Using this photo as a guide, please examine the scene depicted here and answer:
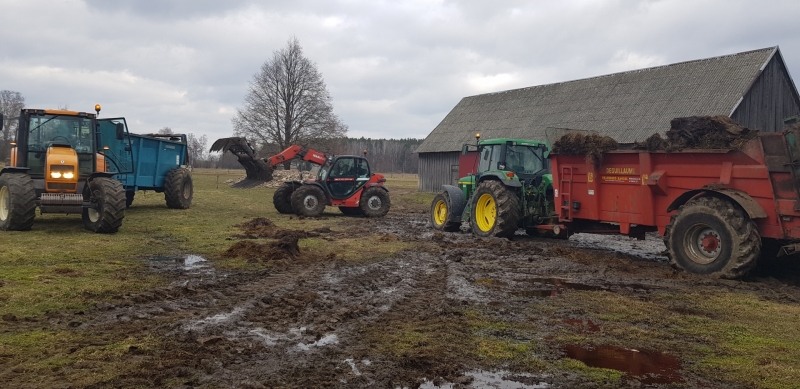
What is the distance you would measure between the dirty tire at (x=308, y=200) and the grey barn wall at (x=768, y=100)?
15.4 metres

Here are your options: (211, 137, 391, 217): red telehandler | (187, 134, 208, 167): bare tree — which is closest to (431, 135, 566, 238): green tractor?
(211, 137, 391, 217): red telehandler

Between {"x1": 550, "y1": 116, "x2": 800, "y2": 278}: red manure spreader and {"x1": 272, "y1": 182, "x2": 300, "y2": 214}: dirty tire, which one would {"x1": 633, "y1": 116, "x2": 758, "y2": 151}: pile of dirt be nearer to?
{"x1": 550, "y1": 116, "x2": 800, "y2": 278}: red manure spreader

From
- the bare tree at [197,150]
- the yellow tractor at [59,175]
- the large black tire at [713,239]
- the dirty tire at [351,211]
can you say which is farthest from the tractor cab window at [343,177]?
the bare tree at [197,150]

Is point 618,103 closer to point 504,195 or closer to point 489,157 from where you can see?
point 489,157

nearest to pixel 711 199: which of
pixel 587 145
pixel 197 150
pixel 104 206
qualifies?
pixel 587 145

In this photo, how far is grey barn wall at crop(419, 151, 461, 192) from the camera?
33.1m

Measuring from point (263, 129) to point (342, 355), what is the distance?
140 ft

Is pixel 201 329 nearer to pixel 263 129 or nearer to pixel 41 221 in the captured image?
pixel 41 221

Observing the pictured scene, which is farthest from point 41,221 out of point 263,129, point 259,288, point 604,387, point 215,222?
point 263,129

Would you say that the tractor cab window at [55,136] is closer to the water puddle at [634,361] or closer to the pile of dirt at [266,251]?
the pile of dirt at [266,251]

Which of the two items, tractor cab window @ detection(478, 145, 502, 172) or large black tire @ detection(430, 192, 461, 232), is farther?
large black tire @ detection(430, 192, 461, 232)

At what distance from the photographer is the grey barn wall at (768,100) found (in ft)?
75.0

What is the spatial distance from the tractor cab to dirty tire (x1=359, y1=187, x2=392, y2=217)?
0.36 metres

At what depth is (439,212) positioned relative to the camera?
16.0 metres
